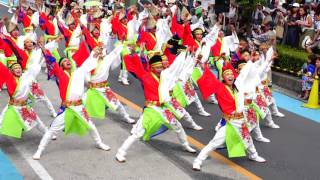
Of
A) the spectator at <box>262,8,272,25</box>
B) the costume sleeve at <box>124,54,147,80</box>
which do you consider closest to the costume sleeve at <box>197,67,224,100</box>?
the costume sleeve at <box>124,54,147,80</box>

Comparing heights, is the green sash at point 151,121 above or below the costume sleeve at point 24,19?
below

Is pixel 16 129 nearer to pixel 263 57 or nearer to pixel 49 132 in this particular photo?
pixel 49 132

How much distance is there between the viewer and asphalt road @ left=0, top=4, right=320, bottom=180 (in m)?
7.49

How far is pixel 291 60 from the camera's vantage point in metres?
13.8

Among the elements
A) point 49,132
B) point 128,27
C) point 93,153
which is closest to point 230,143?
point 93,153

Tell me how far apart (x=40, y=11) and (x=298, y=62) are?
284 inches

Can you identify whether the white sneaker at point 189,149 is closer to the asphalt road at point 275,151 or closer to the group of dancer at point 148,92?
the group of dancer at point 148,92

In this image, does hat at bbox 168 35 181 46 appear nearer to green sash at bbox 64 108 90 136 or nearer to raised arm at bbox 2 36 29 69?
raised arm at bbox 2 36 29 69

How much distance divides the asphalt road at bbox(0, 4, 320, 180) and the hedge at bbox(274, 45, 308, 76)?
2.83 m

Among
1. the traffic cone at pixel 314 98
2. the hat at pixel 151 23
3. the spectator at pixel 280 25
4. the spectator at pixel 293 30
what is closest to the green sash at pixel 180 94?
the hat at pixel 151 23

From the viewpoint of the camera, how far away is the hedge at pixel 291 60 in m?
13.5

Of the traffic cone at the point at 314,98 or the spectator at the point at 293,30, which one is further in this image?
the spectator at the point at 293,30

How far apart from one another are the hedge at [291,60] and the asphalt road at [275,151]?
2.83 meters

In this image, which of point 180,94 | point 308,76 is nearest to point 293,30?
point 308,76
